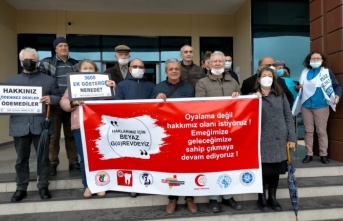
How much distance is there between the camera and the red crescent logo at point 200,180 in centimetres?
377

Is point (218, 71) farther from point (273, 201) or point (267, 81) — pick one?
point (273, 201)

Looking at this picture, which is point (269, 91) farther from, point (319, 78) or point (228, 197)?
point (319, 78)

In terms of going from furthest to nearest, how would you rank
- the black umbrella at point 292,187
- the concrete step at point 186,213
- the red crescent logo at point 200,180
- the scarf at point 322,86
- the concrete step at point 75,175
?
the scarf at point 322,86, the concrete step at point 75,175, the red crescent logo at point 200,180, the concrete step at point 186,213, the black umbrella at point 292,187

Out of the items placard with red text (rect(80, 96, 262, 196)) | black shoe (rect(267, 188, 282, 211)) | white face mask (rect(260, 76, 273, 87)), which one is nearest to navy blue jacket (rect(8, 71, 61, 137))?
placard with red text (rect(80, 96, 262, 196))

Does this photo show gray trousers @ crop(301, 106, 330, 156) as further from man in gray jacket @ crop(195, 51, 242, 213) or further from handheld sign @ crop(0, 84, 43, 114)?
handheld sign @ crop(0, 84, 43, 114)

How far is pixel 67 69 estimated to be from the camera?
4516mm

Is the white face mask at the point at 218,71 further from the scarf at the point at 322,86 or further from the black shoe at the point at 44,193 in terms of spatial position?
the black shoe at the point at 44,193

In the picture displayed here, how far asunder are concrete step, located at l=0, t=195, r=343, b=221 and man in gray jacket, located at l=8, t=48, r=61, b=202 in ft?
1.03

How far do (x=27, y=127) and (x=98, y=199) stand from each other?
1.27 metres

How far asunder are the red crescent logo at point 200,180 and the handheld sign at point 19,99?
2.12 metres

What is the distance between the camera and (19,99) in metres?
3.72

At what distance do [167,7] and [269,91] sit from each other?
674cm

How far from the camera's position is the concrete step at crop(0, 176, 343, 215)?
3.83m

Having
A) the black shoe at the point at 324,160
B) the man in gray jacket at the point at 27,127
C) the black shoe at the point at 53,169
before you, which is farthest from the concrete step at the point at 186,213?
the black shoe at the point at 324,160
